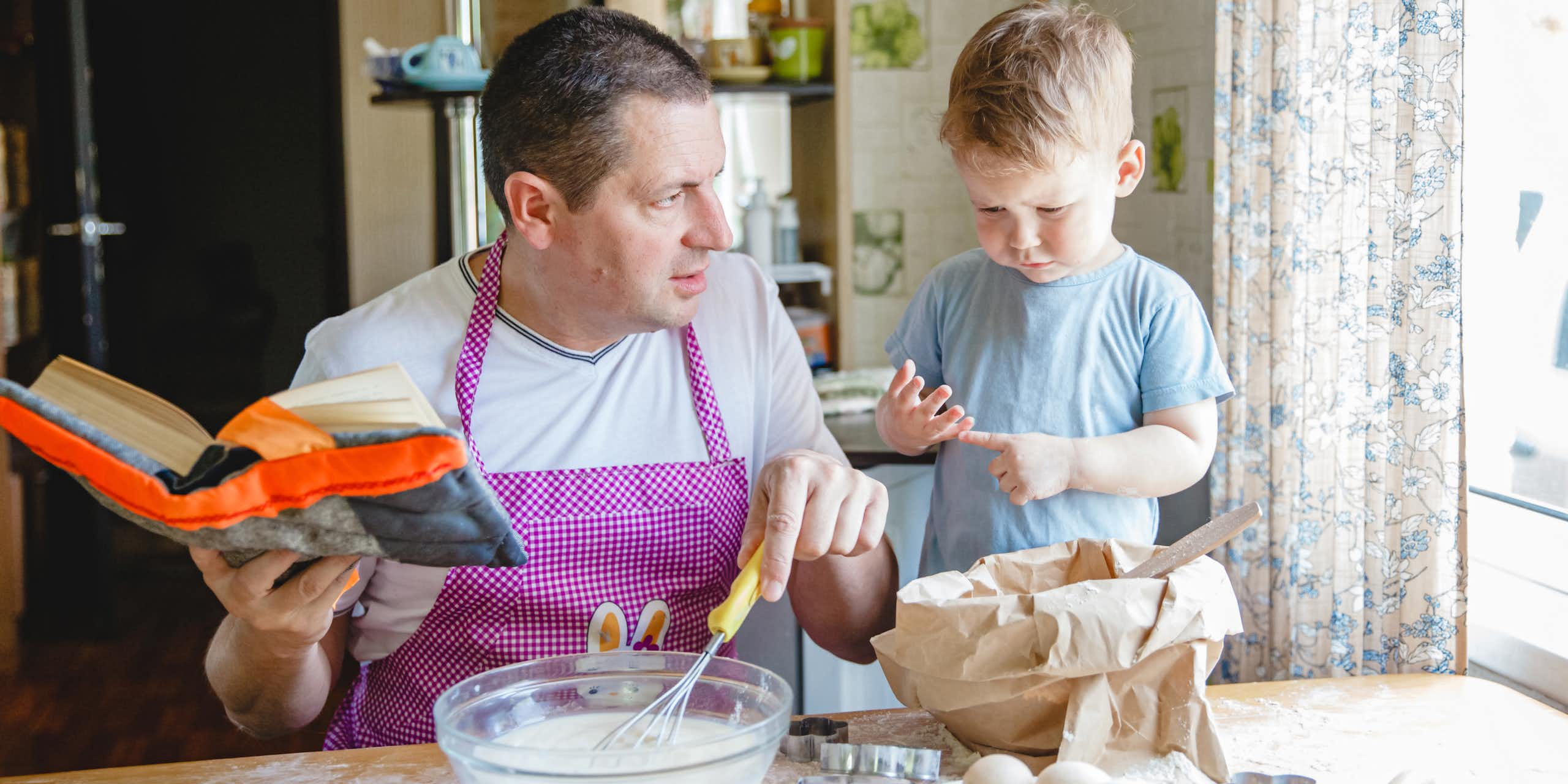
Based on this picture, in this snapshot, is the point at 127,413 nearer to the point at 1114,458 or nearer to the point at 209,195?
the point at 1114,458

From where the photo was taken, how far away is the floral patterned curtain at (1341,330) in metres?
1.55

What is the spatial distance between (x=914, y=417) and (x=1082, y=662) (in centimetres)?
39

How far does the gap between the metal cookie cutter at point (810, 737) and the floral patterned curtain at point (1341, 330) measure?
3.10ft

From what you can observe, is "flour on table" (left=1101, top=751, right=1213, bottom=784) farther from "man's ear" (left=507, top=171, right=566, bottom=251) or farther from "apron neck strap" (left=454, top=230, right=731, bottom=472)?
"man's ear" (left=507, top=171, right=566, bottom=251)

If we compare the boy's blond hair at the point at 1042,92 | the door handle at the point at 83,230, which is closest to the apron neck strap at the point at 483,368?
the boy's blond hair at the point at 1042,92

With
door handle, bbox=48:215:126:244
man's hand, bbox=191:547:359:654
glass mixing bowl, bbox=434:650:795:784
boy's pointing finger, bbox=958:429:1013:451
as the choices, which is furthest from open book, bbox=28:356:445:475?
door handle, bbox=48:215:126:244

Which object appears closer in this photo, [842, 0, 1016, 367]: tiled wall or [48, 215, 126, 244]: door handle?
[842, 0, 1016, 367]: tiled wall

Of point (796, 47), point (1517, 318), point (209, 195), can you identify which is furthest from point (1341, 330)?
point (209, 195)

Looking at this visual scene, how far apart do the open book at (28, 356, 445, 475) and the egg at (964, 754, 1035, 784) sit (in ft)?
1.48

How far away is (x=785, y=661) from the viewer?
6.96ft

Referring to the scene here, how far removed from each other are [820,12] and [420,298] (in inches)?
66.9

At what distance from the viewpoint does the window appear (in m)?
1.71

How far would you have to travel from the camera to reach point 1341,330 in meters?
1.74

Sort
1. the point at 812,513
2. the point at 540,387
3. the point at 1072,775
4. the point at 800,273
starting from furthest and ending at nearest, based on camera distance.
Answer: the point at 800,273 → the point at 540,387 → the point at 812,513 → the point at 1072,775
